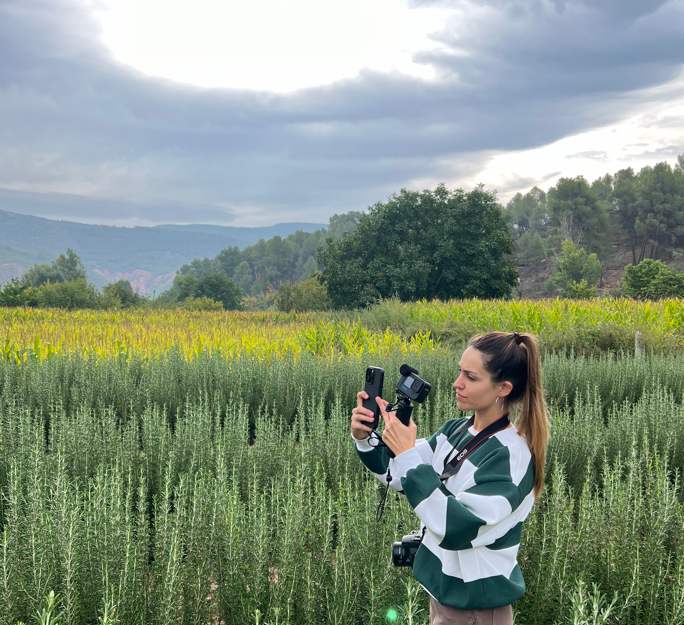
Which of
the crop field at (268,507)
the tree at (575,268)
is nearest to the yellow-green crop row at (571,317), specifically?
the crop field at (268,507)

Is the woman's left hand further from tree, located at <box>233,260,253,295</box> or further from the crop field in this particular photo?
tree, located at <box>233,260,253,295</box>

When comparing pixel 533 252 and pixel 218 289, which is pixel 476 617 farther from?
pixel 533 252

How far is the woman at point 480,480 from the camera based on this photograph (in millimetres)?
1499

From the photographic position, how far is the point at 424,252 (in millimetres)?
Answer: 33750

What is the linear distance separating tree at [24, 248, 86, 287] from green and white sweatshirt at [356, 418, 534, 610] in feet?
178

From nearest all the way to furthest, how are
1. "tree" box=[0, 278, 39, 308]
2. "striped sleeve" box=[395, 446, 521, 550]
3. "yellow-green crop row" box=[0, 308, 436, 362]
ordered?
"striped sleeve" box=[395, 446, 521, 550], "yellow-green crop row" box=[0, 308, 436, 362], "tree" box=[0, 278, 39, 308]

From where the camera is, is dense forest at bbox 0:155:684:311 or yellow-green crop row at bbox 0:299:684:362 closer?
yellow-green crop row at bbox 0:299:684:362

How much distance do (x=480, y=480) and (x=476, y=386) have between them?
1.04 ft

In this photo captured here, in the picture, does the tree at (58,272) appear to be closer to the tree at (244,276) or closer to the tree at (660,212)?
the tree at (244,276)

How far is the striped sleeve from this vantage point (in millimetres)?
1468

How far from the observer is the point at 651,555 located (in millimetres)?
2670

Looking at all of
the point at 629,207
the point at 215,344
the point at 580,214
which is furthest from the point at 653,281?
the point at 215,344

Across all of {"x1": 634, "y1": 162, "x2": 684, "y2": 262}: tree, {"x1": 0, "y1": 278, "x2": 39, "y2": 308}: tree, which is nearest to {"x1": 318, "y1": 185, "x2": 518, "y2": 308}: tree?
{"x1": 0, "y1": 278, "x2": 39, "y2": 308}: tree

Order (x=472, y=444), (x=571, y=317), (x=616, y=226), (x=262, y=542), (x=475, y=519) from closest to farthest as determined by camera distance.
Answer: (x=475, y=519)
(x=472, y=444)
(x=262, y=542)
(x=571, y=317)
(x=616, y=226)
